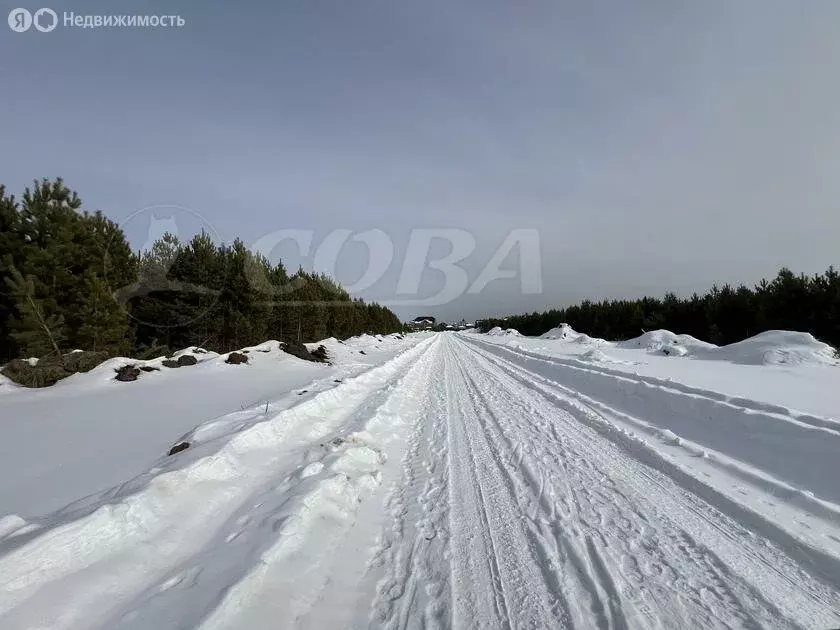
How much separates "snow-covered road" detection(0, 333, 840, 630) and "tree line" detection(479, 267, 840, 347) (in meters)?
22.1

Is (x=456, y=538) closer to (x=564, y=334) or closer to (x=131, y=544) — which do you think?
(x=131, y=544)

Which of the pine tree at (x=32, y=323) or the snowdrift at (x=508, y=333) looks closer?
the pine tree at (x=32, y=323)

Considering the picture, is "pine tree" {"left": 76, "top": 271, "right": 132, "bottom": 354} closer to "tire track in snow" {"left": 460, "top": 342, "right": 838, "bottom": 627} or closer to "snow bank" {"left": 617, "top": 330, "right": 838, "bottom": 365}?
"tire track in snow" {"left": 460, "top": 342, "right": 838, "bottom": 627}

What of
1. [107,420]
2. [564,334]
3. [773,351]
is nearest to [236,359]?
[107,420]

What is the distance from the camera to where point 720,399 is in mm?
6453

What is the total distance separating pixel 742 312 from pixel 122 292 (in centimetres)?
3730

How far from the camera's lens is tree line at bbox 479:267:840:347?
19.7m

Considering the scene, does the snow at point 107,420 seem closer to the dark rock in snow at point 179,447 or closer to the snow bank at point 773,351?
the dark rock in snow at point 179,447

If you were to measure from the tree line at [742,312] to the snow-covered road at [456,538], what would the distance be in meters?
22.1

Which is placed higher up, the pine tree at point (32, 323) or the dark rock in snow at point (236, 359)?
the pine tree at point (32, 323)

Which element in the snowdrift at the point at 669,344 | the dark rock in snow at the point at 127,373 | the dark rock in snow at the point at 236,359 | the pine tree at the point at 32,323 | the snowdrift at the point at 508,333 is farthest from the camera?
the snowdrift at the point at 508,333

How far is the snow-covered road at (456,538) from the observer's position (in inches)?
81.4

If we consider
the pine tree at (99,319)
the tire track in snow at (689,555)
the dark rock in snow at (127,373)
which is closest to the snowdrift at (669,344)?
the tire track in snow at (689,555)

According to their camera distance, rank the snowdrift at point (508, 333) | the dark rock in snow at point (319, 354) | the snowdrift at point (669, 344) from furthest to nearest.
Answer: the snowdrift at point (508, 333), the snowdrift at point (669, 344), the dark rock in snow at point (319, 354)
